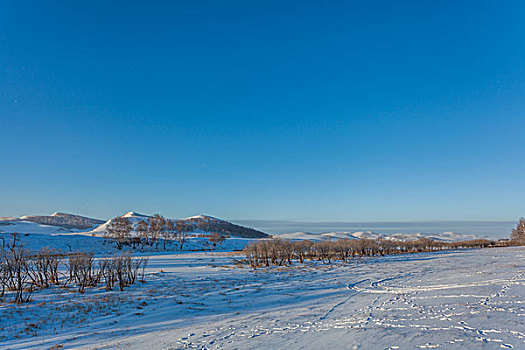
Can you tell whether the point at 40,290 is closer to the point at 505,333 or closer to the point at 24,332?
the point at 24,332

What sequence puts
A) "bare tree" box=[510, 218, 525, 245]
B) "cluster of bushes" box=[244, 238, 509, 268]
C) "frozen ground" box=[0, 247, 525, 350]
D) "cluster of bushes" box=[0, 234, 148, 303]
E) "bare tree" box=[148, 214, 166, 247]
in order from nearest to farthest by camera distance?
"frozen ground" box=[0, 247, 525, 350], "cluster of bushes" box=[0, 234, 148, 303], "cluster of bushes" box=[244, 238, 509, 268], "bare tree" box=[148, 214, 166, 247], "bare tree" box=[510, 218, 525, 245]

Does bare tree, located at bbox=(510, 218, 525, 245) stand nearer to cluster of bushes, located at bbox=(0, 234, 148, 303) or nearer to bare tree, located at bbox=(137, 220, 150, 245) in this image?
bare tree, located at bbox=(137, 220, 150, 245)

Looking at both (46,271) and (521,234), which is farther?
(521,234)

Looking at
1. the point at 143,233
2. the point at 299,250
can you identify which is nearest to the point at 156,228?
the point at 143,233

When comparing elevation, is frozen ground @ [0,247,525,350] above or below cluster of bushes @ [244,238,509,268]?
above

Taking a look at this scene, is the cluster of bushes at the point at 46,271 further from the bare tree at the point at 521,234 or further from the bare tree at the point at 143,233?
the bare tree at the point at 521,234

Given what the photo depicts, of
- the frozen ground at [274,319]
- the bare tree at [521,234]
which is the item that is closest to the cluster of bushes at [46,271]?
Result: the frozen ground at [274,319]

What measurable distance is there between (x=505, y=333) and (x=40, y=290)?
22.5 metres

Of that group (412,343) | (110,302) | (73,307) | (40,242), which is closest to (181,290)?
(110,302)

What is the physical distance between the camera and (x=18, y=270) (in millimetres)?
16188

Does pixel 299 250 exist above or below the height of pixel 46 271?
below

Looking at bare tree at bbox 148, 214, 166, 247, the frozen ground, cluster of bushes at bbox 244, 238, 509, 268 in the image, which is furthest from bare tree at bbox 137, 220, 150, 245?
the frozen ground

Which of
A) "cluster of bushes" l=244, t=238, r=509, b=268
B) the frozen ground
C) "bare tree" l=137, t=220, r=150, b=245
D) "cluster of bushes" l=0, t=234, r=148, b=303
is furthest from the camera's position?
"bare tree" l=137, t=220, r=150, b=245

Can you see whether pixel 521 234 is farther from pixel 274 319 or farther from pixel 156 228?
pixel 274 319
